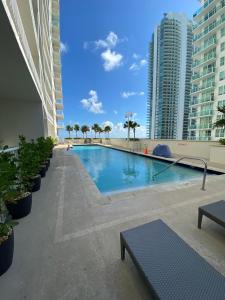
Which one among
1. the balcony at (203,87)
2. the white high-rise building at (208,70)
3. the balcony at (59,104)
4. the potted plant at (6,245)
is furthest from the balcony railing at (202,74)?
the potted plant at (6,245)

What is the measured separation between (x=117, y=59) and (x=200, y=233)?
1352 inches

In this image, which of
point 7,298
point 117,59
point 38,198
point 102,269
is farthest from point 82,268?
point 117,59

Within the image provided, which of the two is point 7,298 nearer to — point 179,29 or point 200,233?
point 200,233

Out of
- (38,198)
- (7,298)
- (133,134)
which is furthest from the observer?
(133,134)

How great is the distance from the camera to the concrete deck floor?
1557 mm

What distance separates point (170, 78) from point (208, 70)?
24.3 metres

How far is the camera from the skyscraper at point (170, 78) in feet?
144

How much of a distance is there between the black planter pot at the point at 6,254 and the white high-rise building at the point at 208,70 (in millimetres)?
23662

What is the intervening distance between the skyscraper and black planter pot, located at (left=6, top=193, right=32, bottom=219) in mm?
42881

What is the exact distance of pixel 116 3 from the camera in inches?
682

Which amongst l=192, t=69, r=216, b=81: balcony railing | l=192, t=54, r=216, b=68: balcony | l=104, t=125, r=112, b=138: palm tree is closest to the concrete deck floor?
l=192, t=69, r=216, b=81: balcony railing

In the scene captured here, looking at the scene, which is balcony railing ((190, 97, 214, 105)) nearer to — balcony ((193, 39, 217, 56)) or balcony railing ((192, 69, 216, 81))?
balcony railing ((192, 69, 216, 81))

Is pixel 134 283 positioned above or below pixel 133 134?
below

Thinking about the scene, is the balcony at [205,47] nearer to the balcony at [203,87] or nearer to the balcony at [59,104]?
the balcony at [203,87]
